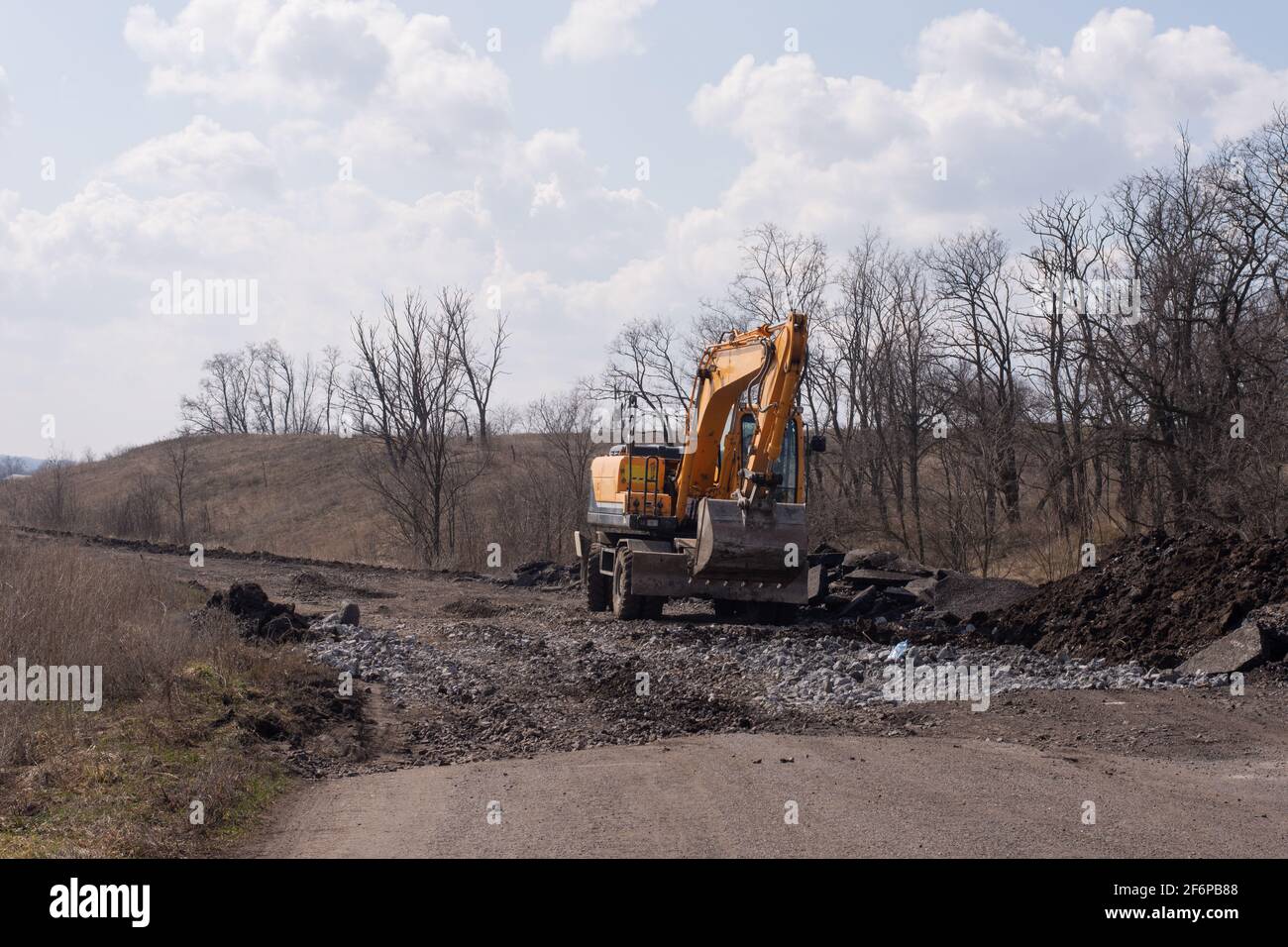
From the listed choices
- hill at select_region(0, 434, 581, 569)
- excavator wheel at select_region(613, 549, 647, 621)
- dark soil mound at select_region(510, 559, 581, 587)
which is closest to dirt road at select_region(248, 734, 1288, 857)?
excavator wheel at select_region(613, 549, 647, 621)

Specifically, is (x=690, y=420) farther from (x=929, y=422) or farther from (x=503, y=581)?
(x=929, y=422)

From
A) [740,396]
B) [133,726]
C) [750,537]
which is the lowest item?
[133,726]

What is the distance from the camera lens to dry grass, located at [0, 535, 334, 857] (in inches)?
291

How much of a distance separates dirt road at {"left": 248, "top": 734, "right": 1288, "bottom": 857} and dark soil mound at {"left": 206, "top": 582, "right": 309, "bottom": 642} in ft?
26.2

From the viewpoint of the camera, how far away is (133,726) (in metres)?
9.97

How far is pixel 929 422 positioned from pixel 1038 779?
3808cm

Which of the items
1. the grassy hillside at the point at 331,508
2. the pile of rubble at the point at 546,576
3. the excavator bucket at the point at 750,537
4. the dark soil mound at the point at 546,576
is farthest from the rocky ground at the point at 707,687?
the grassy hillside at the point at 331,508

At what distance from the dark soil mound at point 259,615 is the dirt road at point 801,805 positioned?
7.99 meters

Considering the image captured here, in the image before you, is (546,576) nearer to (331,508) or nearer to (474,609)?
(474,609)

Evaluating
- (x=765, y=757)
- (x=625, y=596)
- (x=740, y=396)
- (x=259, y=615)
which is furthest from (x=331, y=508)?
(x=765, y=757)

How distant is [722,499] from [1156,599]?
6395 millimetres

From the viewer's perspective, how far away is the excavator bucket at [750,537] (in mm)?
17094

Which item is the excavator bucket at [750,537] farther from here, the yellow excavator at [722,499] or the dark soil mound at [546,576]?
the dark soil mound at [546,576]
